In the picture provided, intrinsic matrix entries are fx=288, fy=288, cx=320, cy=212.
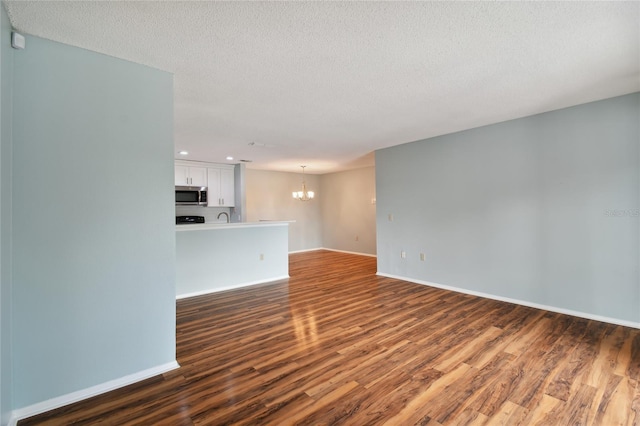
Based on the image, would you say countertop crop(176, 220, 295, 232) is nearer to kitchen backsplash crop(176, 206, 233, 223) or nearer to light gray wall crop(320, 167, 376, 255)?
kitchen backsplash crop(176, 206, 233, 223)

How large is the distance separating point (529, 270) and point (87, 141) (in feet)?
15.6

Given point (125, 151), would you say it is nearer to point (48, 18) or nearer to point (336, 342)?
point (48, 18)

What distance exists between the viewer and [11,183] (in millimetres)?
1742

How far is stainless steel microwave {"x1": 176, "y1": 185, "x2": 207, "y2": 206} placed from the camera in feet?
20.5

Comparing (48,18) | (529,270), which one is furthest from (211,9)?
(529,270)

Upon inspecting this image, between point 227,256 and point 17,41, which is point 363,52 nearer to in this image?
point 17,41

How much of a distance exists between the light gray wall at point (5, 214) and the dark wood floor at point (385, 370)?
1.09 ft

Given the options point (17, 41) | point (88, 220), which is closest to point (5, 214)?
point (88, 220)

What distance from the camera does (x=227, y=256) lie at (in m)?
4.70

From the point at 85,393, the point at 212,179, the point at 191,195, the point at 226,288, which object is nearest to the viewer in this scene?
the point at 85,393

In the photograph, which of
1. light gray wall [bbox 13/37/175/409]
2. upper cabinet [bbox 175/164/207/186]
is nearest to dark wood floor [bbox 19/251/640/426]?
light gray wall [bbox 13/37/175/409]

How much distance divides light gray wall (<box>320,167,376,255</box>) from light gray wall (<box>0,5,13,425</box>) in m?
6.69

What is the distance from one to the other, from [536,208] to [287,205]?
6077 mm

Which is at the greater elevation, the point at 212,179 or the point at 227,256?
the point at 212,179
